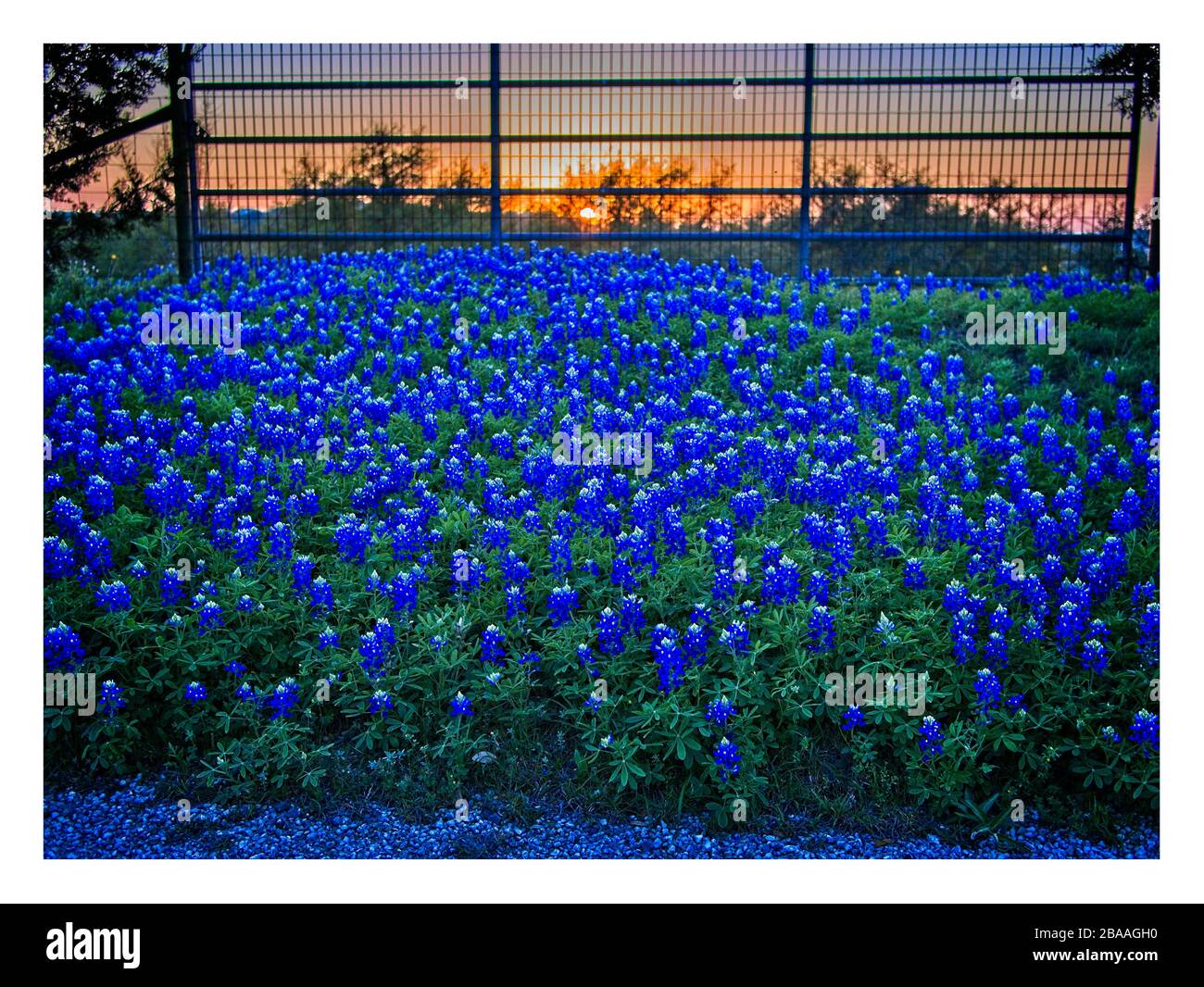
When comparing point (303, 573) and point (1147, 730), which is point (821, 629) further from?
point (303, 573)

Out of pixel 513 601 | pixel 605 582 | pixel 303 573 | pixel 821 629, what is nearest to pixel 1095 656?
pixel 821 629

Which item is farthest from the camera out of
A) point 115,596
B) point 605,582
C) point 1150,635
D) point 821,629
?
point 605,582

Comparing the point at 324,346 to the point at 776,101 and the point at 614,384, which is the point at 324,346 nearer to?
→ the point at 614,384

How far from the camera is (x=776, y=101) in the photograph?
12.2m

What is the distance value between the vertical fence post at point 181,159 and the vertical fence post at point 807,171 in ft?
21.8

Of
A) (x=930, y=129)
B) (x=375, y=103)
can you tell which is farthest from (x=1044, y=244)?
(x=375, y=103)

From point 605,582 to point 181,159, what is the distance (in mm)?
8112

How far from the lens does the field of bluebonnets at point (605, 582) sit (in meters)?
4.76

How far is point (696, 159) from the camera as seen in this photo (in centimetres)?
1208

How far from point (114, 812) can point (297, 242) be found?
912cm

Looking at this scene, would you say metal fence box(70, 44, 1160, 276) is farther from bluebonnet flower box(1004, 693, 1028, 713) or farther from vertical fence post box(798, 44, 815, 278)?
bluebonnet flower box(1004, 693, 1028, 713)

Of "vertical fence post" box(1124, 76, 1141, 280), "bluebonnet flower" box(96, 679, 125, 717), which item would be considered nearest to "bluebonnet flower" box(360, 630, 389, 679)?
"bluebonnet flower" box(96, 679, 125, 717)

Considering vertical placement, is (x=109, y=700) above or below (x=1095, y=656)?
below

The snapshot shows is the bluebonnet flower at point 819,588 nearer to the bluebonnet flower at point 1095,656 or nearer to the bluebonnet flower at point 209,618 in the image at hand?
the bluebonnet flower at point 1095,656
